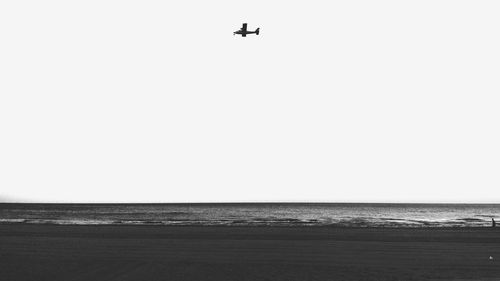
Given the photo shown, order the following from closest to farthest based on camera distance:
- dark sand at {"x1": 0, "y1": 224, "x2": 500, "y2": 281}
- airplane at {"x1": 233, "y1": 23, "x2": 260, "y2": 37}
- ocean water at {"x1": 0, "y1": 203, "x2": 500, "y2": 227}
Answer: dark sand at {"x1": 0, "y1": 224, "x2": 500, "y2": 281} < airplane at {"x1": 233, "y1": 23, "x2": 260, "y2": 37} < ocean water at {"x1": 0, "y1": 203, "x2": 500, "y2": 227}

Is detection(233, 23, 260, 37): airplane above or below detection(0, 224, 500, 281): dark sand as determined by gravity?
above

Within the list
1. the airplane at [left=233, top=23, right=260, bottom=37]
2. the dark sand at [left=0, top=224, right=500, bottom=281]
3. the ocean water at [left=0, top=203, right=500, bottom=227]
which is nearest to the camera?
the dark sand at [left=0, top=224, right=500, bottom=281]

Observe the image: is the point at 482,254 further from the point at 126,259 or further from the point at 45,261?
the point at 45,261

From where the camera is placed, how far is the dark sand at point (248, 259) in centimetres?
1234

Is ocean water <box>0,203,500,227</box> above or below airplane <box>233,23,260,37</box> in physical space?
below

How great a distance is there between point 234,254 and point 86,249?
22.3 feet

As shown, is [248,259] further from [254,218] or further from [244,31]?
[254,218]

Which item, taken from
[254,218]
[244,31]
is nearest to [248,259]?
[244,31]

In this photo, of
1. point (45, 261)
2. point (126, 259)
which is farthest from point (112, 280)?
point (45, 261)

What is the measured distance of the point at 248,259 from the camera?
15523mm

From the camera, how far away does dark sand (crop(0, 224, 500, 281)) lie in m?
12.3

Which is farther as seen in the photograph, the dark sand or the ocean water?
the ocean water

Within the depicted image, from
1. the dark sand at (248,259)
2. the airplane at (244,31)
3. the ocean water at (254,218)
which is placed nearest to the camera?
the dark sand at (248,259)

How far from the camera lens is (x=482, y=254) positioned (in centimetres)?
1675
